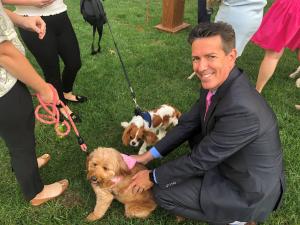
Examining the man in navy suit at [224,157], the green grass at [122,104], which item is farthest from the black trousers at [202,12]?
the man in navy suit at [224,157]

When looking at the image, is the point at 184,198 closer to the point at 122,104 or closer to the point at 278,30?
the point at 122,104

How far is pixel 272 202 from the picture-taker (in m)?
2.57

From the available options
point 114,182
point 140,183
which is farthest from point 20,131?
point 140,183

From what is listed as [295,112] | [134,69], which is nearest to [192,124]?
[295,112]

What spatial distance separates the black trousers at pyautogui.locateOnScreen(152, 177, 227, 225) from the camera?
103 inches

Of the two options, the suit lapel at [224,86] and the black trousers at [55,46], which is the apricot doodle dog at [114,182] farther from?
the black trousers at [55,46]

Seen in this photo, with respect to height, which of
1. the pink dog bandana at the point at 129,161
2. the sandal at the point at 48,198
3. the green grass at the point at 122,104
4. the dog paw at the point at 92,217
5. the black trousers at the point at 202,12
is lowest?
the green grass at the point at 122,104

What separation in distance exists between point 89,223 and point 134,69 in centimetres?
292

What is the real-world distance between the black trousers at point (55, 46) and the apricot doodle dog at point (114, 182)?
138 cm

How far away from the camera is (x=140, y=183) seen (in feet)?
8.88

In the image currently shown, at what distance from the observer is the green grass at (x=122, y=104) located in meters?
3.02

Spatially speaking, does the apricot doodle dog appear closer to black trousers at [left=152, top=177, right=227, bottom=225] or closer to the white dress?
black trousers at [left=152, top=177, right=227, bottom=225]

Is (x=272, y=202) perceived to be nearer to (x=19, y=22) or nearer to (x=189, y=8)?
(x=19, y=22)

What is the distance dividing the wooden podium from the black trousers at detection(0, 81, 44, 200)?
473 cm
